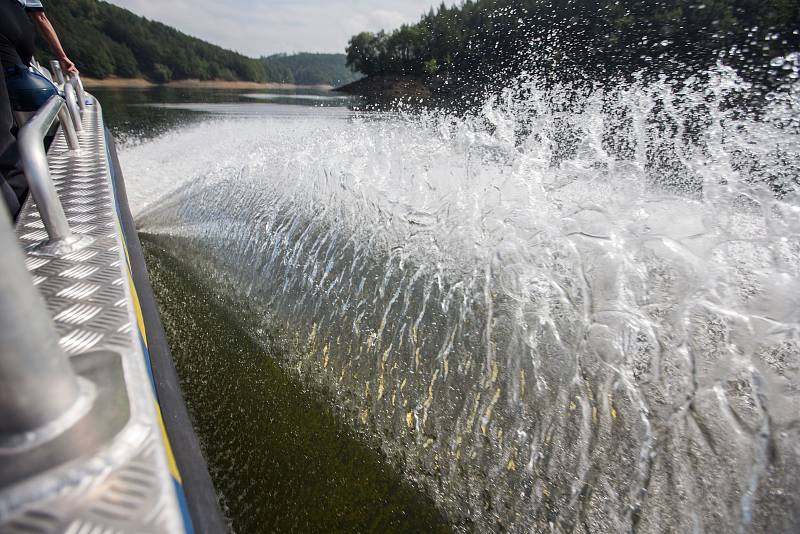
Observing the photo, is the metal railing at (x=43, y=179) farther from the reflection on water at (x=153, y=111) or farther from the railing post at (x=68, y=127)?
the reflection on water at (x=153, y=111)

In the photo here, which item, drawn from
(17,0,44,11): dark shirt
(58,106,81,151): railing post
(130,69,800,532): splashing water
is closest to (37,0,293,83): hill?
(17,0,44,11): dark shirt

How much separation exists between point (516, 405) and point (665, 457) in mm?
616

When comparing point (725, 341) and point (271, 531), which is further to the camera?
point (271, 531)

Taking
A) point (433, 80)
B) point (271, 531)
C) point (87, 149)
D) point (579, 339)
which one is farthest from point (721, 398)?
point (433, 80)

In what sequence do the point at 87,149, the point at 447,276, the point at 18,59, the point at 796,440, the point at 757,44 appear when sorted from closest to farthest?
the point at 796,440, the point at 447,276, the point at 18,59, the point at 87,149, the point at 757,44

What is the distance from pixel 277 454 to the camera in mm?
2135

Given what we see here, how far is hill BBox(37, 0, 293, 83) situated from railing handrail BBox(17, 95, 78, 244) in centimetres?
6450

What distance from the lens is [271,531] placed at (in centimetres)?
179

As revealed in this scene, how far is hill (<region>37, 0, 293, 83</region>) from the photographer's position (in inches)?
2237

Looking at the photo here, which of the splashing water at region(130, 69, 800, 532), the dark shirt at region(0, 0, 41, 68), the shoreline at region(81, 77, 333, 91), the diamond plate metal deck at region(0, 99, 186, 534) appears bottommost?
the splashing water at region(130, 69, 800, 532)

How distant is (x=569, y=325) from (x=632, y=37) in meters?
24.4

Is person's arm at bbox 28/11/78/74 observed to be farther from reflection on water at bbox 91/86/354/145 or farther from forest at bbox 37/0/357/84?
forest at bbox 37/0/357/84

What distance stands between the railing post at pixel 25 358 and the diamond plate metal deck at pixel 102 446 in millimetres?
101

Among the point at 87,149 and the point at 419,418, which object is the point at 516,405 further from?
the point at 87,149
